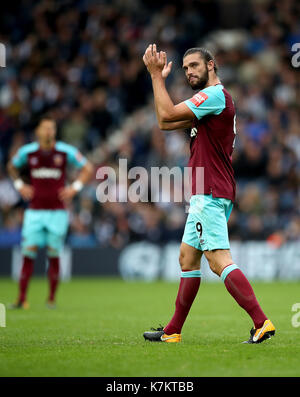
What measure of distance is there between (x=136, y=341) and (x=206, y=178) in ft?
5.11

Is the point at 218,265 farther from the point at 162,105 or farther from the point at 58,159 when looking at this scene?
the point at 58,159

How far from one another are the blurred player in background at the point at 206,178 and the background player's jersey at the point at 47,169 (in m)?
4.82

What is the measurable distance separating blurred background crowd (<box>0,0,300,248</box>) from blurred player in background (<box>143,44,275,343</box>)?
35.7 ft

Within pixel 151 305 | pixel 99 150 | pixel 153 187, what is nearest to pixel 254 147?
pixel 153 187

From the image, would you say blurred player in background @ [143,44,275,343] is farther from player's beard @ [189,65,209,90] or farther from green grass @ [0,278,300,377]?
green grass @ [0,278,300,377]

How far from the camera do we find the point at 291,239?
17172 millimetres

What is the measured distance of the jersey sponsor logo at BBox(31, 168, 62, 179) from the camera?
11.3 m

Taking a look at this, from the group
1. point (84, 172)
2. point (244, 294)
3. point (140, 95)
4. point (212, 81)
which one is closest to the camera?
point (244, 294)

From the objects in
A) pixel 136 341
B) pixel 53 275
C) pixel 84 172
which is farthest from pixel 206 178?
pixel 84 172

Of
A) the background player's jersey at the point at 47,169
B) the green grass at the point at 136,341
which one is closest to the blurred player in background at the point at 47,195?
the background player's jersey at the point at 47,169

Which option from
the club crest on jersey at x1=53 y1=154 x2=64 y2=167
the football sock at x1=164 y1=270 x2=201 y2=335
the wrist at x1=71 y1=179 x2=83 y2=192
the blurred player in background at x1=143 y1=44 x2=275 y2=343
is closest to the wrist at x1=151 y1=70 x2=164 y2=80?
the blurred player in background at x1=143 y1=44 x2=275 y2=343

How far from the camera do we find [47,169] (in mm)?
11289
